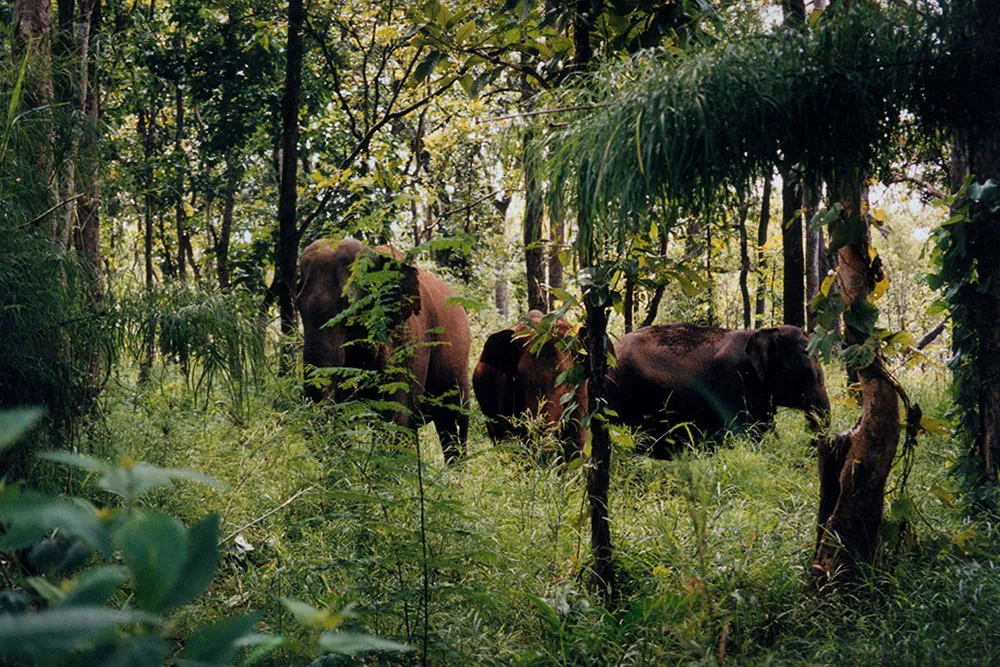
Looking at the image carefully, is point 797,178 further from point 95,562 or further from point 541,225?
point 95,562

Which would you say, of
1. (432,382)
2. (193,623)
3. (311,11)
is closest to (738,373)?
(432,382)

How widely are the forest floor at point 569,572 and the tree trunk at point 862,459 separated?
0.30 ft

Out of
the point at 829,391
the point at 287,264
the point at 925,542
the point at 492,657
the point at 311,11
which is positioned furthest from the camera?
the point at 311,11

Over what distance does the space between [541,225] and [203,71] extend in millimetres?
7349

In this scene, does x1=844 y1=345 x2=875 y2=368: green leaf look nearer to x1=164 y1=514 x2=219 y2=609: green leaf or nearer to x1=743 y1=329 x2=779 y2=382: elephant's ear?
x1=164 y1=514 x2=219 y2=609: green leaf

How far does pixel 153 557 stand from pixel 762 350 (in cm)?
784

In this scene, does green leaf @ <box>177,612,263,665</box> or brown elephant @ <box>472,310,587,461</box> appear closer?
green leaf @ <box>177,612,263,665</box>

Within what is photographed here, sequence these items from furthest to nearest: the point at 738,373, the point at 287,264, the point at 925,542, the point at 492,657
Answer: the point at 738,373
the point at 287,264
the point at 925,542
the point at 492,657

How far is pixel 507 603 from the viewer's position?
144 inches

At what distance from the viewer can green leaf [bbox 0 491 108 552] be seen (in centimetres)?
45

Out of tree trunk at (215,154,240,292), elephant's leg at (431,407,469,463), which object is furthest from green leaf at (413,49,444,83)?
tree trunk at (215,154,240,292)

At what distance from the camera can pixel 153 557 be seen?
46 cm

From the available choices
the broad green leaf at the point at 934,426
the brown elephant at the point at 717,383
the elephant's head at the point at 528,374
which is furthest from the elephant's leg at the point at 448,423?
the broad green leaf at the point at 934,426

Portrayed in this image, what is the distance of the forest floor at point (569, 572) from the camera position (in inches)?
128
